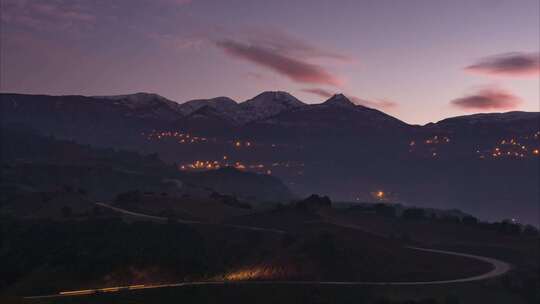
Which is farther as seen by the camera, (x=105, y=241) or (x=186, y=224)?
(x=186, y=224)

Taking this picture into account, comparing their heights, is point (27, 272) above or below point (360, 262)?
below

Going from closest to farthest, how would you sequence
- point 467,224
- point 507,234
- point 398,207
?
point 507,234
point 467,224
point 398,207

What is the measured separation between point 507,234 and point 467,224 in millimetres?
8105

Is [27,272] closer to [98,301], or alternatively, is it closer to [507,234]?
[98,301]

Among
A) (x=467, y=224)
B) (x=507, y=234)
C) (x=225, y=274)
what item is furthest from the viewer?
(x=467, y=224)

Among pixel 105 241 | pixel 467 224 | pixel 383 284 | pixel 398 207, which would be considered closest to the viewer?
pixel 383 284

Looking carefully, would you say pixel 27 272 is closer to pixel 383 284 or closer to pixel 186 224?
pixel 186 224

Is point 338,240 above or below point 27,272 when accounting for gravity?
above

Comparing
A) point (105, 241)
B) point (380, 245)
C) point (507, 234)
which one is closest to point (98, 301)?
point (105, 241)

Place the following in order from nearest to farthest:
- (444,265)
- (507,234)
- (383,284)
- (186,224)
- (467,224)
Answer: (383,284)
(444,265)
(186,224)
(507,234)
(467,224)

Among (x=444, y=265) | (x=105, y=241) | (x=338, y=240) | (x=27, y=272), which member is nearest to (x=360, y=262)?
(x=338, y=240)

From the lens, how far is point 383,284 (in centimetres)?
5144

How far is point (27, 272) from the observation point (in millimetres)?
60688

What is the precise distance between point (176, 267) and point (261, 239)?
15755 mm
